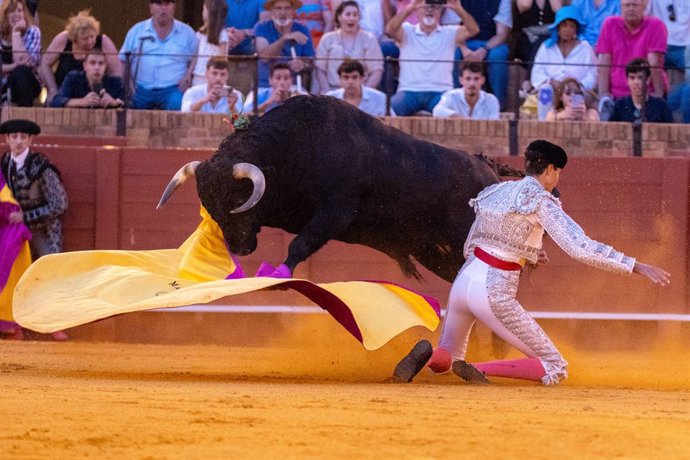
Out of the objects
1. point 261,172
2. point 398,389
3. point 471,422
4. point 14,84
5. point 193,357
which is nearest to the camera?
point 471,422

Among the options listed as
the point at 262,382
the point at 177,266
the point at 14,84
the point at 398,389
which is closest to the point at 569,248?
the point at 398,389

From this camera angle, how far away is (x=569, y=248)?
5.52 metres

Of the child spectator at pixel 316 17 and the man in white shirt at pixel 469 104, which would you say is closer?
the man in white shirt at pixel 469 104

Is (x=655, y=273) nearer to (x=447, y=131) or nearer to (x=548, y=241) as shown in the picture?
(x=548, y=241)

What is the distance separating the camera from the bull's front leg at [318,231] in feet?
21.1

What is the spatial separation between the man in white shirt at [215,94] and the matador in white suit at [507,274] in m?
3.80

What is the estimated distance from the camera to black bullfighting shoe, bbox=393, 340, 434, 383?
562 cm

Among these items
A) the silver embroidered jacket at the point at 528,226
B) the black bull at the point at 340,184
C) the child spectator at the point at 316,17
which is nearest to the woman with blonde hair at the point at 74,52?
the child spectator at the point at 316,17

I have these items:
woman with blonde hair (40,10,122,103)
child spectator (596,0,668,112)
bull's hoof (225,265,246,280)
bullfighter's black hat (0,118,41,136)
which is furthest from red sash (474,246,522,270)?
woman with blonde hair (40,10,122,103)

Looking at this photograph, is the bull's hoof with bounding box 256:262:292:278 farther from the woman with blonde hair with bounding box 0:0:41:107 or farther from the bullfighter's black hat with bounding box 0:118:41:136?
the woman with blonde hair with bounding box 0:0:41:107

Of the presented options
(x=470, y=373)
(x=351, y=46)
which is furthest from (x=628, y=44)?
(x=470, y=373)

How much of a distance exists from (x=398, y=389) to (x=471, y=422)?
118 centimetres

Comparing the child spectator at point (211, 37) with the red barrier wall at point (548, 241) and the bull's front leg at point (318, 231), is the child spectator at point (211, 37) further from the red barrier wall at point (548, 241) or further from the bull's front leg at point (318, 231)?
the bull's front leg at point (318, 231)

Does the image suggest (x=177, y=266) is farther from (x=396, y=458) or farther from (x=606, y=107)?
(x=606, y=107)
